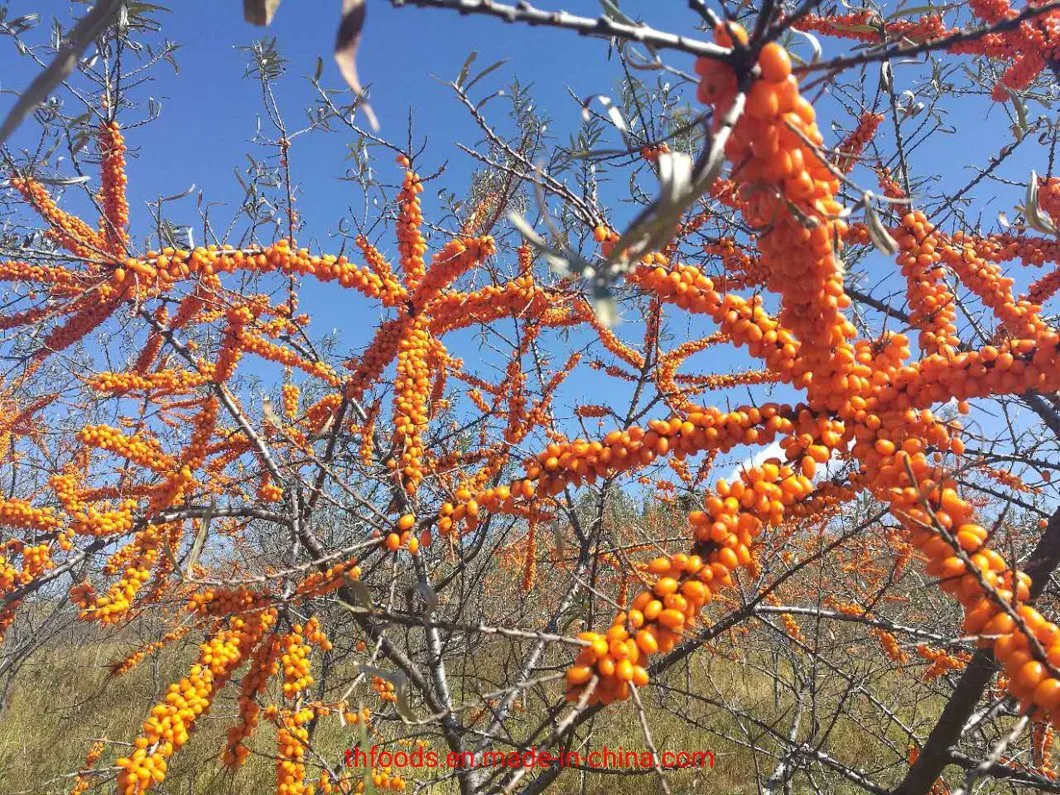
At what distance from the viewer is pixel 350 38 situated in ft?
2.20

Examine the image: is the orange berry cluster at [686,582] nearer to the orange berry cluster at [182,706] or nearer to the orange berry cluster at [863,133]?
the orange berry cluster at [182,706]

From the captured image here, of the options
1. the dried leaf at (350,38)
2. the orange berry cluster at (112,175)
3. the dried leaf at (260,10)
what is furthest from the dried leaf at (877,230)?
the orange berry cluster at (112,175)

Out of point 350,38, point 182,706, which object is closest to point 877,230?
point 350,38

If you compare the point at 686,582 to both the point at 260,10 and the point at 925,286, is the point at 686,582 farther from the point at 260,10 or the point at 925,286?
the point at 925,286

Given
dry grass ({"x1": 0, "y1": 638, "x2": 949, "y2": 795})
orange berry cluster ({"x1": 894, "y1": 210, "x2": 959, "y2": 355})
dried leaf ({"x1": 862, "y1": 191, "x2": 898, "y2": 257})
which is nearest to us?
dried leaf ({"x1": 862, "y1": 191, "x2": 898, "y2": 257})

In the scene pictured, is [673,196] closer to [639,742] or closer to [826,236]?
[826,236]

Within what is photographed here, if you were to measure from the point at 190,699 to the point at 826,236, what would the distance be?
302 cm

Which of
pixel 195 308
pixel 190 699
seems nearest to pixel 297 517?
pixel 190 699

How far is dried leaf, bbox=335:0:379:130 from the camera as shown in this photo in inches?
25.8

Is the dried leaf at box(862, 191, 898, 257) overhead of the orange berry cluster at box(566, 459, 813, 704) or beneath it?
overhead

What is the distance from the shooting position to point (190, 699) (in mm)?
2469

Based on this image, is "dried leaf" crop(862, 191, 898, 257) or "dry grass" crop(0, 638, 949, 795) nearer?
"dried leaf" crop(862, 191, 898, 257)

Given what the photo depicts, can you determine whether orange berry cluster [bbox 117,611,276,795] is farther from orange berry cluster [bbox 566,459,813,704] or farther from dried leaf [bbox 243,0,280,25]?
dried leaf [bbox 243,0,280,25]

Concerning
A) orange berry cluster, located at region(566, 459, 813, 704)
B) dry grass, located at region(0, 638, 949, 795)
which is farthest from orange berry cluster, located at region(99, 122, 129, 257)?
dry grass, located at region(0, 638, 949, 795)
